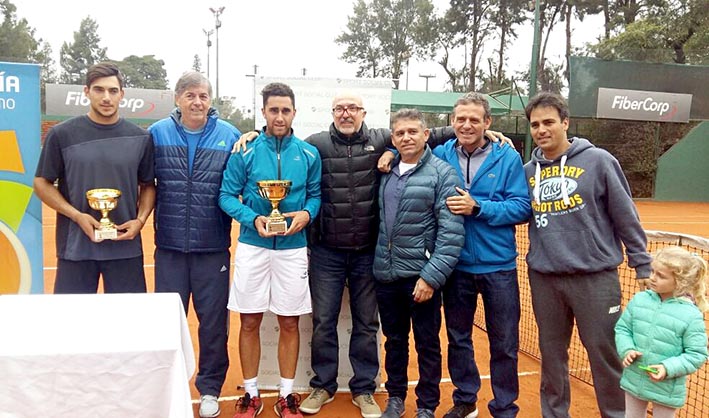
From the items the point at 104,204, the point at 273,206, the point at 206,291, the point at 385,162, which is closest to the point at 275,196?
the point at 273,206

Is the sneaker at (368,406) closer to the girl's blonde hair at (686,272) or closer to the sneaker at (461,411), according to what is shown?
the sneaker at (461,411)

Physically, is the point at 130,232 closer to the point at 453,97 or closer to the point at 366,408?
the point at 366,408

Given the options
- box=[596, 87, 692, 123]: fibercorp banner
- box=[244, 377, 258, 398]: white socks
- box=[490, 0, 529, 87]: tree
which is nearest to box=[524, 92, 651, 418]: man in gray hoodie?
box=[244, 377, 258, 398]: white socks

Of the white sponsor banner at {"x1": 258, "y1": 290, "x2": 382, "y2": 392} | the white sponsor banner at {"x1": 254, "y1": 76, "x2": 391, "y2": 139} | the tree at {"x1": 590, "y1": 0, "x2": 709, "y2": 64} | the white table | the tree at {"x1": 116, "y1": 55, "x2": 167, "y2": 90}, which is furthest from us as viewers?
the tree at {"x1": 116, "y1": 55, "x2": 167, "y2": 90}

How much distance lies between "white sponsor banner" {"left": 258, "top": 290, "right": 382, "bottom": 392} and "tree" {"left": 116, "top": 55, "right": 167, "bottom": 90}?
64361mm

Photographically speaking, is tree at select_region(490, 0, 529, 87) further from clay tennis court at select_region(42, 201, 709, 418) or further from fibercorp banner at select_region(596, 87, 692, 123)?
clay tennis court at select_region(42, 201, 709, 418)

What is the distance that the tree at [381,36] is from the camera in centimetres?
4428

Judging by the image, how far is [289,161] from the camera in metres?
3.43

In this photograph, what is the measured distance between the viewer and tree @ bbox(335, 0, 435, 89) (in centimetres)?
4428

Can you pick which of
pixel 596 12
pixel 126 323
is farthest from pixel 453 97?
pixel 126 323

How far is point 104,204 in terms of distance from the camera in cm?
313

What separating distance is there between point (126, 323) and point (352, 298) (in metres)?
1.87

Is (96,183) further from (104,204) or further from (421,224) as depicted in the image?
(421,224)

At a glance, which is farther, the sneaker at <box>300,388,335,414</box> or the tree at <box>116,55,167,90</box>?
the tree at <box>116,55,167,90</box>
